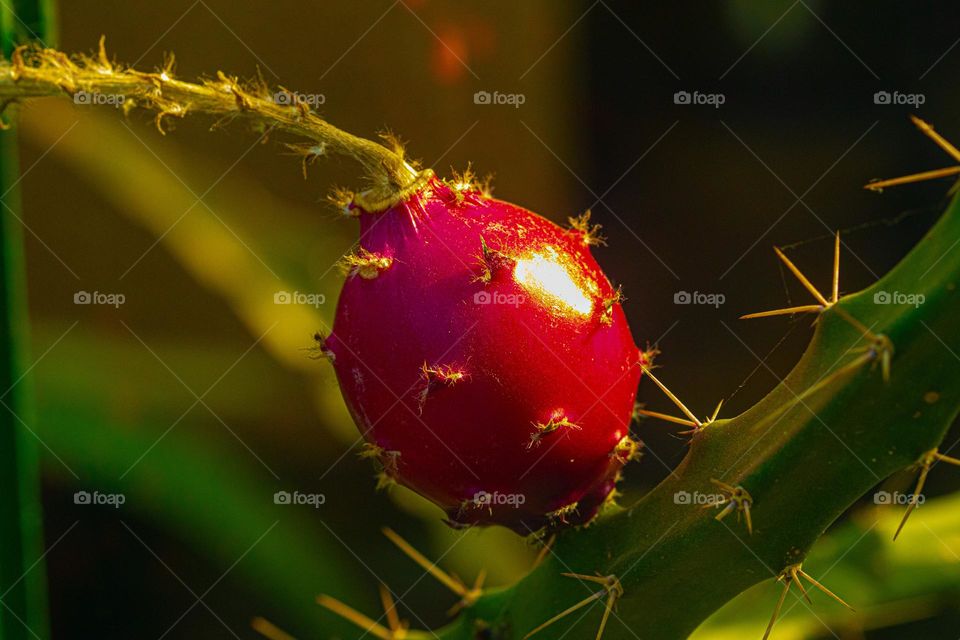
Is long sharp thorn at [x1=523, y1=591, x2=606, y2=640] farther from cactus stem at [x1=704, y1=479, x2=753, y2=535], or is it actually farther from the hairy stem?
the hairy stem

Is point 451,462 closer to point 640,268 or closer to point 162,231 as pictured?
point 162,231

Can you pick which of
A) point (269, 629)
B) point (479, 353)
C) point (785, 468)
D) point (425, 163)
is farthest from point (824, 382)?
point (425, 163)

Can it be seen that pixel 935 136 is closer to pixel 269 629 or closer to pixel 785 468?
pixel 785 468

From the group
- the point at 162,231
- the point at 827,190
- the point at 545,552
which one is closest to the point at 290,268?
the point at 162,231

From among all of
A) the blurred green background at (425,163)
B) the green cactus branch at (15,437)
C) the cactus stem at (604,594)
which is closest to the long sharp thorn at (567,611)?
the cactus stem at (604,594)

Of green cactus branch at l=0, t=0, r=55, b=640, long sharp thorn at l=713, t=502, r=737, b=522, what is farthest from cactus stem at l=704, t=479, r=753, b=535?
green cactus branch at l=0, t=0, r=55, b=640

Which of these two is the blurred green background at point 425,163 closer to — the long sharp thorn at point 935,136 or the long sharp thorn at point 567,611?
the long sharp thorn at point 567,611
